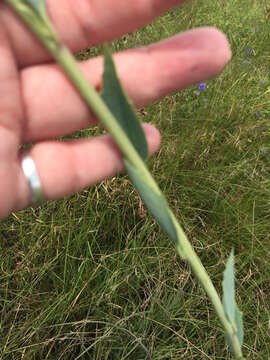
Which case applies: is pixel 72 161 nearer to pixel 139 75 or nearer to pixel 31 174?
pixel 31 174

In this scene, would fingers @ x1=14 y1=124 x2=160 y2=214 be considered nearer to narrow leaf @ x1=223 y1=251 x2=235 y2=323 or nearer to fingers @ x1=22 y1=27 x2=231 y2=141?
fingers @ x1=22 y1=27 x2=231 y2=141

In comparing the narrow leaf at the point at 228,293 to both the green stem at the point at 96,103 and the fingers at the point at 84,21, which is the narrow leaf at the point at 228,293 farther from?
the fingers at the point at 84,21

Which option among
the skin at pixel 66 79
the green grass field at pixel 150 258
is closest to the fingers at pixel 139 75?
the skin at pixel 66 79

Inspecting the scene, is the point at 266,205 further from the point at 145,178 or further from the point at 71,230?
the point at 145,178

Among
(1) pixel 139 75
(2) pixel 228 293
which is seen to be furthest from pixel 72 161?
(2) pixel 228 293

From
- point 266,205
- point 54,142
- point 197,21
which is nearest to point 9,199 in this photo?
Answer: point 54,142

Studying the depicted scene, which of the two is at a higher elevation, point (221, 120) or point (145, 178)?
point (145, 178)
